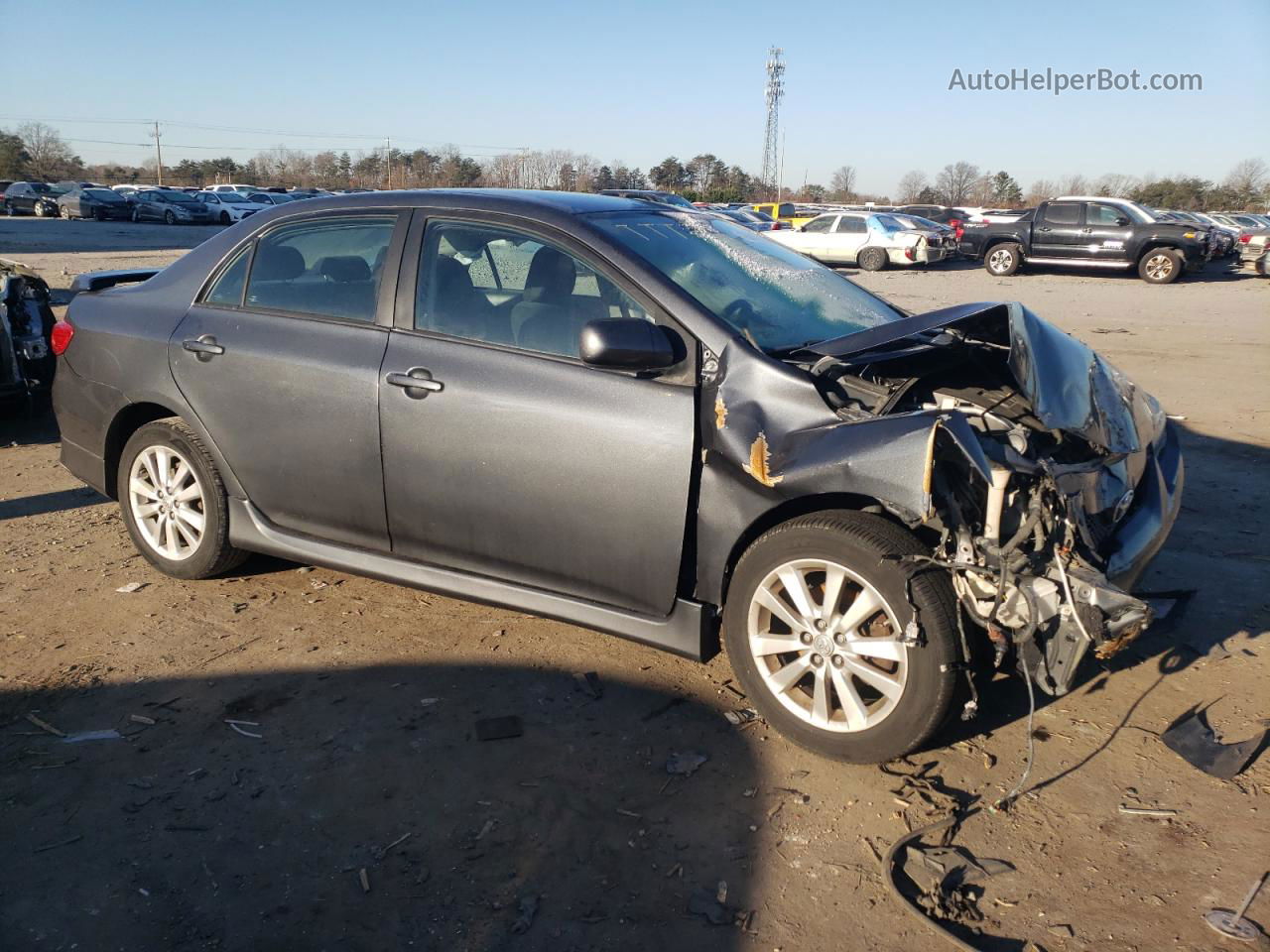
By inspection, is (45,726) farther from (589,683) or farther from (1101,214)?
(1101,214)

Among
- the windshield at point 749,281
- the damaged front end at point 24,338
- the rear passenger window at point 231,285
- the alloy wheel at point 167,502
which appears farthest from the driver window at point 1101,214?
the alloy wheel at point 167,502

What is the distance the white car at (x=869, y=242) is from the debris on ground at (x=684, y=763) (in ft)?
76.2

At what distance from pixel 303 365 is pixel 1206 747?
3678 mm

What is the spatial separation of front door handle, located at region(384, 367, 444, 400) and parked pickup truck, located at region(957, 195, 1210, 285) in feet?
74.8

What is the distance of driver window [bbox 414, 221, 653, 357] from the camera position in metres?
3.73

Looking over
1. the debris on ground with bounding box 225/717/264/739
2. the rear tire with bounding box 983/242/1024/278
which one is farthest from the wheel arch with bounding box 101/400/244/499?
the rear tire with bounding box 983/242/1024/278

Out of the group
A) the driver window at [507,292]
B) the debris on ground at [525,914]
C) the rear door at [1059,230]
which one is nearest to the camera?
the debris on ground at [525,914]

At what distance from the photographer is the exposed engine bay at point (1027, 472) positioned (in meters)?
3.06

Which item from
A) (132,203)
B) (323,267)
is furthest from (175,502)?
(132,203)

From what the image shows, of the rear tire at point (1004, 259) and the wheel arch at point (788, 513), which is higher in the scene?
the rear tire at point (1004, 259)

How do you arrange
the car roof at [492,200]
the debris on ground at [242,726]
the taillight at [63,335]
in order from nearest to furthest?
1. the debris on ground at [242,726]
2. the car roof at [492,200]
3. the taillight at [63,335]

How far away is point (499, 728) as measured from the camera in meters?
3.52

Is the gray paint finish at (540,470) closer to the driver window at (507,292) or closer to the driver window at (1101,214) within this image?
the driver window at (507,292)

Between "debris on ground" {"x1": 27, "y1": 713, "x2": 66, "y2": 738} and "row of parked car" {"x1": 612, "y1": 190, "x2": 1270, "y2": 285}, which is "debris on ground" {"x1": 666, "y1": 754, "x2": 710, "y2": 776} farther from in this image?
"row of parked car" {"x1": 612, "y1": 190, "x2": 1270, "y2": 285}
